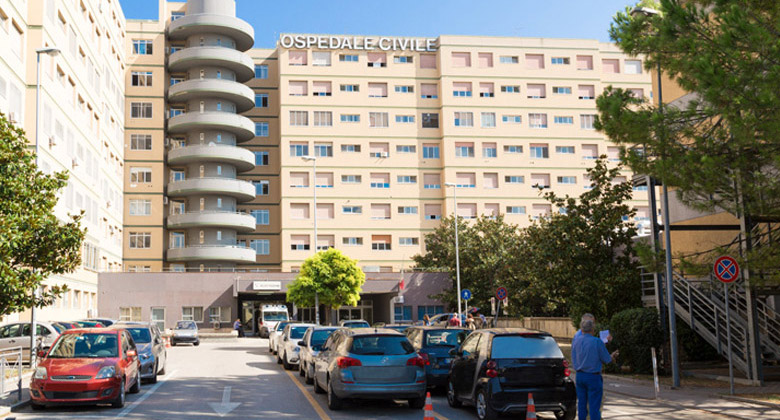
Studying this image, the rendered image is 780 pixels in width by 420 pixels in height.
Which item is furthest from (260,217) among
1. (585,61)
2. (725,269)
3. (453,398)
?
(725,269)

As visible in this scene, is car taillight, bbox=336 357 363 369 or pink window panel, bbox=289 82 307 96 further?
pink window panel, bbox=289 82 307 96

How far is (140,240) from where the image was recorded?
65.9 meters

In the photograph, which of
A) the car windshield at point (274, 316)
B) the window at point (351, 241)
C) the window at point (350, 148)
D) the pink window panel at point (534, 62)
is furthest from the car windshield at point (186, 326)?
the pink window panel at point (534, 62)

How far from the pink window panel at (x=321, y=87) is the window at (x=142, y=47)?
15253mm

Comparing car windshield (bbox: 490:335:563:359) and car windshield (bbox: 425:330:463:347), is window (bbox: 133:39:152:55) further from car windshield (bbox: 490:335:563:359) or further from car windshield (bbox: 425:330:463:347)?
car windshield (bbox: 490:335:563:359)

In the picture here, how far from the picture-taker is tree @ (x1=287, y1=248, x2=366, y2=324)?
4694cm

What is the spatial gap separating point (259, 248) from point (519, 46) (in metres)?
31.5

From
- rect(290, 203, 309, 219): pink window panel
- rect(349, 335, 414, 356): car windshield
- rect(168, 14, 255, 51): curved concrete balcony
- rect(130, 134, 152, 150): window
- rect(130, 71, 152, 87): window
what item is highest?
rect(168, 14, 255, 51): curved concrete balcony

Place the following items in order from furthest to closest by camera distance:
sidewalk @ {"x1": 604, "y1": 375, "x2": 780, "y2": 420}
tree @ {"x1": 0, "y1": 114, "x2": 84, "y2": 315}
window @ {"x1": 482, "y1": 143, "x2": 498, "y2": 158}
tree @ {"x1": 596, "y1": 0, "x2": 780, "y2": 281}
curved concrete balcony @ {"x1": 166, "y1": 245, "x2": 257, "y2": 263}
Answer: window @ {"x1": 482, "y1": 143, "x2": 498, "y2": 158} < curved concrete balcony @ {"x1": 166, "y1": 245, "x2": 257, "y2": 263} < tree @ {"x1": 0, "y1": 114, "x2": 84, "y2": 315} < sidewalk @ {"x1": 604, "y1": 375, "x2": 780, "y2": 420} < tree @ {"x1": 596, "y1": 0, "x2": 780, "y2": 281}

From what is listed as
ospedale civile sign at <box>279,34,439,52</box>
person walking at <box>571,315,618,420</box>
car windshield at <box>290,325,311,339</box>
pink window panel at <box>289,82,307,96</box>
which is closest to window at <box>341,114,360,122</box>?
pink window panel at <box>289,82,307,96</box>

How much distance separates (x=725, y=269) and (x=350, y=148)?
5538 centimetres

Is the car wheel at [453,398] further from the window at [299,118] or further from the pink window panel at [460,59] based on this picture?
the pink window panel at [460,59]

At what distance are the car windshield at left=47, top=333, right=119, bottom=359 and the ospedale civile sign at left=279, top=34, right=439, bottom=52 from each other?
2190 inches

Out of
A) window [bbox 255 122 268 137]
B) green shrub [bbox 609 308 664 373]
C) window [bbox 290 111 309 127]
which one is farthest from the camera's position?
window [bbox 255 122 268 137]
